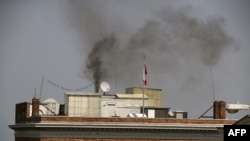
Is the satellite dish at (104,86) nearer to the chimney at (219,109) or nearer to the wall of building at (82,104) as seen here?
the wall of building at (82,104)

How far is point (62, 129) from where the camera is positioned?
71125mm

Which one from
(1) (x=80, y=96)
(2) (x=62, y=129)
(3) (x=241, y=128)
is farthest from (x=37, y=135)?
(3) (x=241, y=128)

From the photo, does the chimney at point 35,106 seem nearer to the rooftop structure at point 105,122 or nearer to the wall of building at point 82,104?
the rooftop structure at point 105,122

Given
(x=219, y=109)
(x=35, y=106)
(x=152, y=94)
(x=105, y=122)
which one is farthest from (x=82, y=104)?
(x=152, y=94)

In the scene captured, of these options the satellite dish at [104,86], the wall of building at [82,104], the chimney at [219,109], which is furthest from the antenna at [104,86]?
the chimney at [219,109]

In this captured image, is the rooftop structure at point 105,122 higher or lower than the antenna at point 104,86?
lower

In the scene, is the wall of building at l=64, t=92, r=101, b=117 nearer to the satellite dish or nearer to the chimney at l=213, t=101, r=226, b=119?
the satellite dish

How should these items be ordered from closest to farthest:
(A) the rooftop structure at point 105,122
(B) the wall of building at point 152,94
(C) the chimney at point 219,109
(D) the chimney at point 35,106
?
(A) the rooftop structure at point 105,122, (D) the chimney at point 35,106, (C) the chimney at point 219,109, (B) the wall of building at point 152,94

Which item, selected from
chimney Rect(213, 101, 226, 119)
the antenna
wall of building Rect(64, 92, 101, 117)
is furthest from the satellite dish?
chimney Rect(213, 101, 226, 119)

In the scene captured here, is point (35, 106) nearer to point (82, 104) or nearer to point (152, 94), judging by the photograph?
point (82, 104)

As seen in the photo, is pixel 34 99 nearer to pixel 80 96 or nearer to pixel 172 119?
pixel 80 96

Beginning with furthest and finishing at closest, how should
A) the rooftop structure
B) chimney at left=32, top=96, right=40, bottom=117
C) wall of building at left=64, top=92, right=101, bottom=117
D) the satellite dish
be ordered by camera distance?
1. the satellite dish
2. wall of building at left=64, top=92, right=101, bottom=117
3. chimney at left=32, top=96, right=40, bottom=117
4. the rooftop structure

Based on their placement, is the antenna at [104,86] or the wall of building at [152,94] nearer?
the antenna at [104,86]

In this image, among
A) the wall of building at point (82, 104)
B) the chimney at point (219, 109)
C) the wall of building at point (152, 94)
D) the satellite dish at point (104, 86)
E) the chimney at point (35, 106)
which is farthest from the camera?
the wall of building at point (152, 94)
